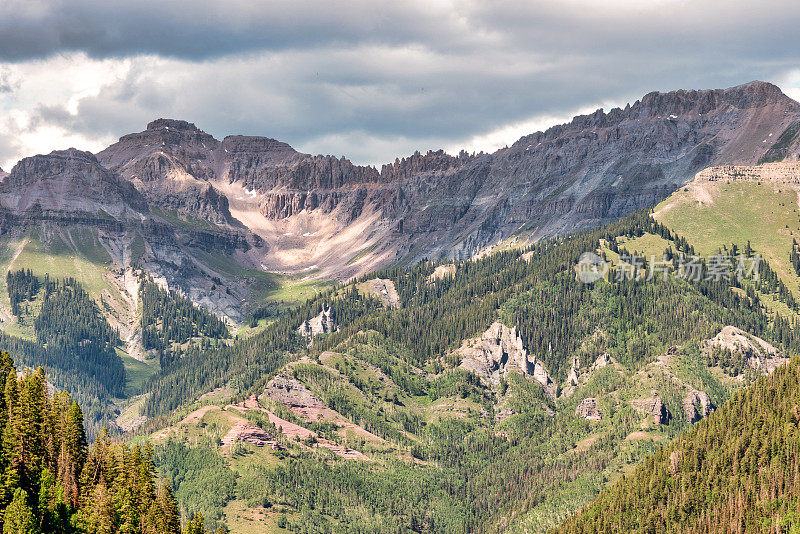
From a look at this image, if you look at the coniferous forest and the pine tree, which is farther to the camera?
the coniferous forest

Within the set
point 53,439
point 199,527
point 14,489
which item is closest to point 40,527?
point 14,489

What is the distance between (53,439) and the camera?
17338 cm

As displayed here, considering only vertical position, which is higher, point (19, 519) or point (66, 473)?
point (19, 519)

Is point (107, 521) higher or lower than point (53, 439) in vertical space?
lower

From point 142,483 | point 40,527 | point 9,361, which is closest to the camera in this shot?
point 40,527

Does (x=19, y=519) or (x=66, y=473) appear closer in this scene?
(x=19, y=519)

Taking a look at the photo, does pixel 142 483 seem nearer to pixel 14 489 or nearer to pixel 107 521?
pixel 107 521

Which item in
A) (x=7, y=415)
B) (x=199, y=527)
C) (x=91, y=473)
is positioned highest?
(x=7, y=415)

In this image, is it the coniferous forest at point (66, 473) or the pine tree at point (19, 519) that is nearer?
the pine tree at point (19, 519)

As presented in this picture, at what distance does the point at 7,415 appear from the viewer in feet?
564

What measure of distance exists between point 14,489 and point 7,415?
2277cm

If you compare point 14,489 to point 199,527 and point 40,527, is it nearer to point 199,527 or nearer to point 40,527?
point 40,527

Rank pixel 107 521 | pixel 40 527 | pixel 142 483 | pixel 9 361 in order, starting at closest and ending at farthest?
pixel 40 527 → pixel 107 521 → pixel 142 483 → pixel 9 361

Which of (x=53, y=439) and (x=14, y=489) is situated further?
(x=53, y=439)
